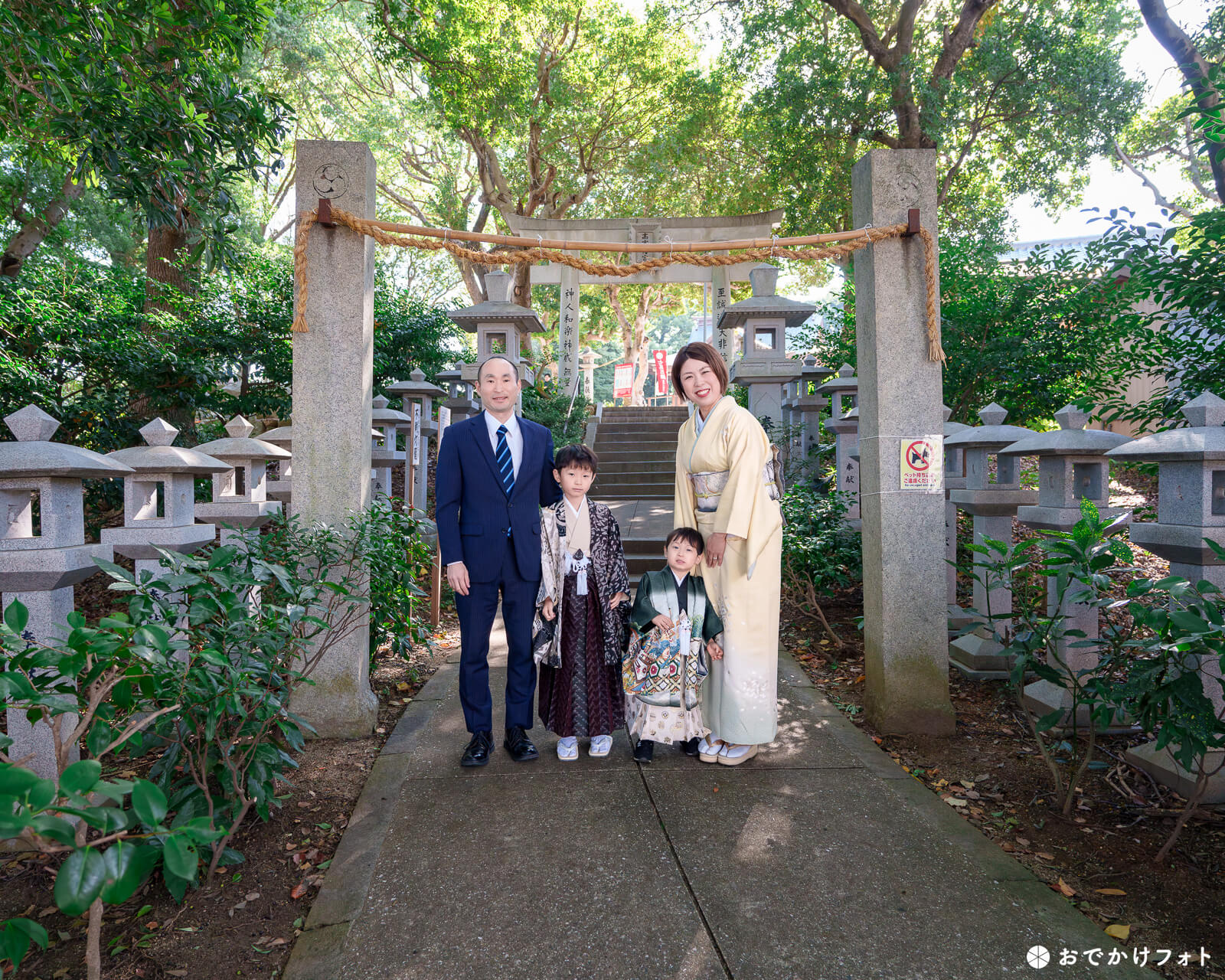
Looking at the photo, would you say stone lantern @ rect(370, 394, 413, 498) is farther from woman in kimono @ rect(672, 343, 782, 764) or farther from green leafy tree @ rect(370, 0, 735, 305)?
green leafy tree @ rect(370, 0, 735, 305)

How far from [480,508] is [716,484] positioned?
3.77ft

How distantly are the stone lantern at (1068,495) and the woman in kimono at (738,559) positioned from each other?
4.95ft

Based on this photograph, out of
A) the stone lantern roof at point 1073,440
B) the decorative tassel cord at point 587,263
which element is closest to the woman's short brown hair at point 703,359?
the decorative tassel cord at point 587,263

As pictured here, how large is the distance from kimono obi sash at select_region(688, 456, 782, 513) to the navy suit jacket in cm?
82

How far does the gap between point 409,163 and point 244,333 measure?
10948mm

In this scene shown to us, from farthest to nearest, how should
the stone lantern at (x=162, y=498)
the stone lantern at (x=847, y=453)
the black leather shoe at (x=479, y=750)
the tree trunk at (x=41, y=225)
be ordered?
the tree trunk at (x=41, y=225) → the stone lantern at (x=847, y=453) → the black leather shoe at (x=479, y=750) → the stone lantern at (x=162, y=498)

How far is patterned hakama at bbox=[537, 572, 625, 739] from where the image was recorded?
3391 mm

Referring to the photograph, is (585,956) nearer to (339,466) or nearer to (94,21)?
(339,466)

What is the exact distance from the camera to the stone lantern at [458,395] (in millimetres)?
7887

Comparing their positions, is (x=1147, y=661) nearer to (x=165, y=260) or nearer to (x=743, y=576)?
(x=743, y=576)

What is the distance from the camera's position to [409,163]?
16.7 meters

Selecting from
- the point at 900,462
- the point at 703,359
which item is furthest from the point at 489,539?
the point at 900,462

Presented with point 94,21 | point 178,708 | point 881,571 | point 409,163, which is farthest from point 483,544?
point 409,163

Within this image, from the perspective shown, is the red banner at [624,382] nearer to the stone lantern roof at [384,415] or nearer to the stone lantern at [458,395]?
the stone lantern at [458,395]
